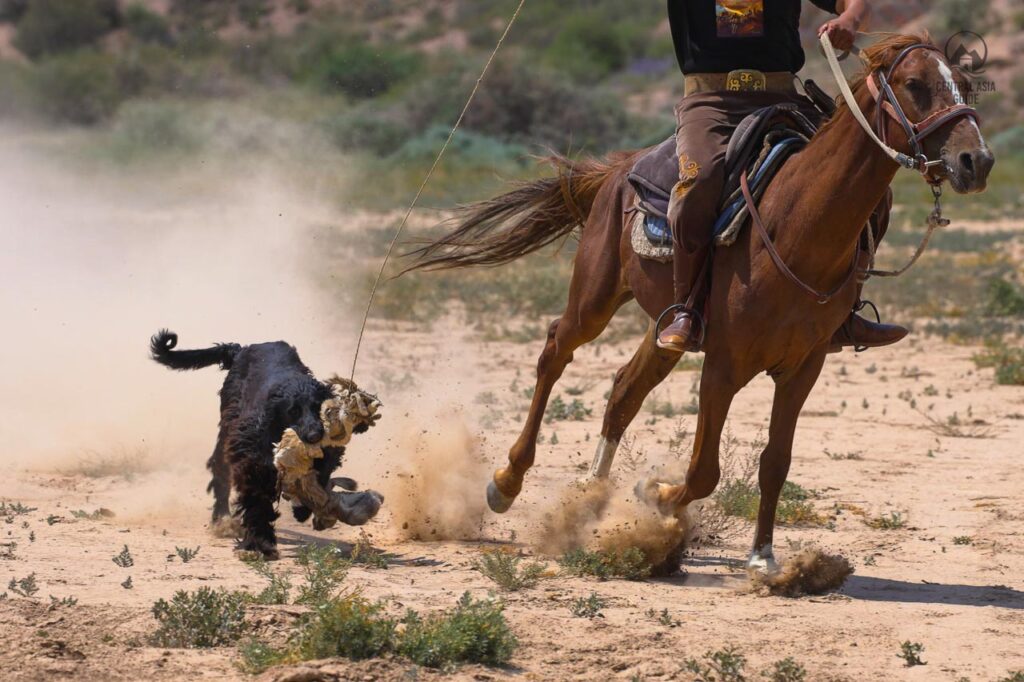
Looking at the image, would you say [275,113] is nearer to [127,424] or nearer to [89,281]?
[89,281]

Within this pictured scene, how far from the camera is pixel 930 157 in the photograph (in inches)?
241

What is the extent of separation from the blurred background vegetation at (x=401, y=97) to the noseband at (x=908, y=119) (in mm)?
3491

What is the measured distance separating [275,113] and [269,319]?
776 inches

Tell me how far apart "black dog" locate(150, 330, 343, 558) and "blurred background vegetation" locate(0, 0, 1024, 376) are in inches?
90.2

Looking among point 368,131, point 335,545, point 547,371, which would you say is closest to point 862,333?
point 547,371

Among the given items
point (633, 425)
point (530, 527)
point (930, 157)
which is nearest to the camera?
point (930, 157)

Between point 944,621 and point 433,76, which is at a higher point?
point 433,76

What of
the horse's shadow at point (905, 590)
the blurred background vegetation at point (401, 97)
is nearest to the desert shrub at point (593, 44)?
the blurred background vegetation at point (401, 97)

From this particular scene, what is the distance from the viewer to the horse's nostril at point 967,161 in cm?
594

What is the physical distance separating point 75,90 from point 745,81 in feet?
105

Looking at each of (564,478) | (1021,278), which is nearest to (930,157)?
(564,478)

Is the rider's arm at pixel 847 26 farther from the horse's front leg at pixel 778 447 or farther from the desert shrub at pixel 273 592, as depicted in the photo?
the desert shrub at pixel 273 592

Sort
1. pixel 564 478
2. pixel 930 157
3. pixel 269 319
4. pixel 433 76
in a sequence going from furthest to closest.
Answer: pixel 433 76 → pixel 269 319 → pixel 564 478 → pixel 930 157

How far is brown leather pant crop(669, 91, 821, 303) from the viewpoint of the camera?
702cm
